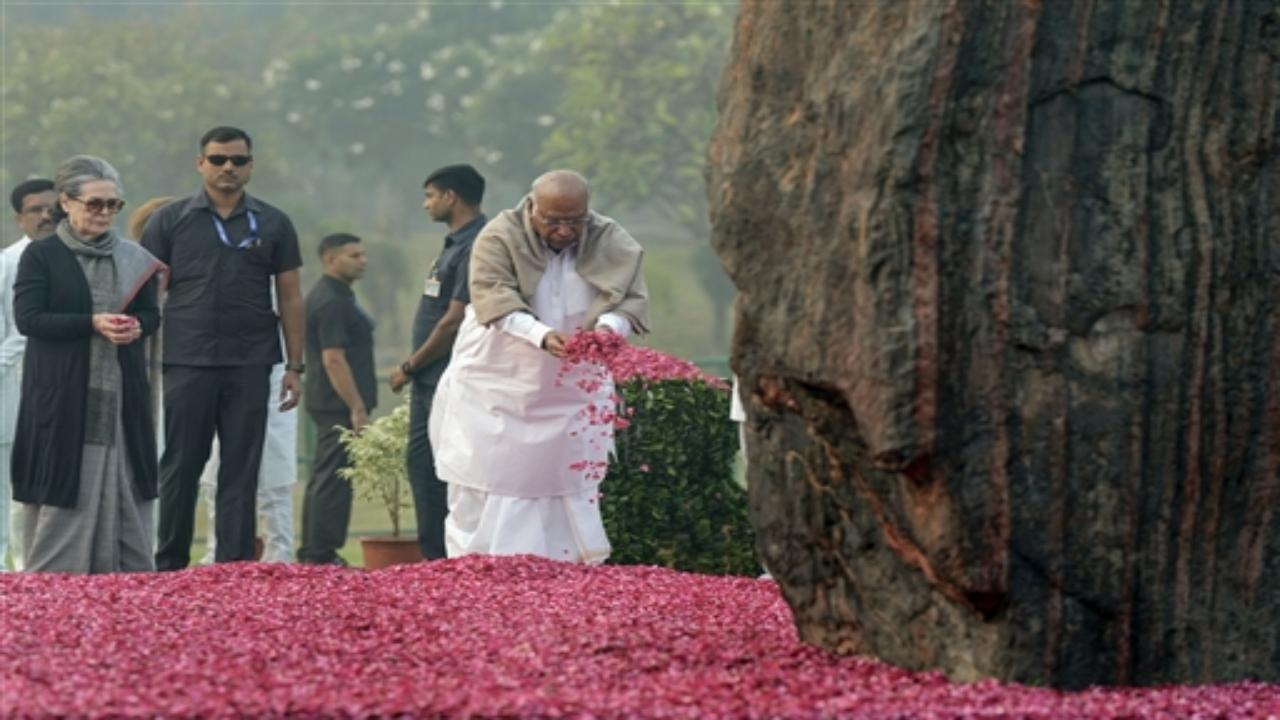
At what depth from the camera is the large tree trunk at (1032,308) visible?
6.30 metres

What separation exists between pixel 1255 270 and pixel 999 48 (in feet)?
3.60

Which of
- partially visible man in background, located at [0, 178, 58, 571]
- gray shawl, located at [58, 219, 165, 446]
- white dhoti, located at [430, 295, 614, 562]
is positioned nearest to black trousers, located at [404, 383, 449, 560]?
white dhoti, located at [430, 295, 614, 562]

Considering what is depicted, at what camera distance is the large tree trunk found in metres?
6.30

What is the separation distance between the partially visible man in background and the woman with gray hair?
6.79 ft

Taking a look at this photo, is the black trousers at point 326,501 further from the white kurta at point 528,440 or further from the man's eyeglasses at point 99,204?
the man's eyeglasses at point 99,204

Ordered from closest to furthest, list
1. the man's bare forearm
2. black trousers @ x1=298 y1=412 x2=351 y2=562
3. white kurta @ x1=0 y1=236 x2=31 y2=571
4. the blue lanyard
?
the blue lanyard → white kurta @ x1=0 y1=236 x2=31 y2=571 → the man's bare forearm → black trousers @ x1=298 y1=412 x2=351 y2=562

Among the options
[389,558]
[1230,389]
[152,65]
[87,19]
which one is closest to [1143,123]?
[1230,389]

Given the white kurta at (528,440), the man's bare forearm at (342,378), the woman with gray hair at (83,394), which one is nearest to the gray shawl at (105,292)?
the woman with gray hair at (83,394)

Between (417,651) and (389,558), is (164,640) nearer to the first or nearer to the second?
(417,651)

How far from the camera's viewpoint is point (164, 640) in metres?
7.31

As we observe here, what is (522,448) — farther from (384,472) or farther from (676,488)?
(384,472)

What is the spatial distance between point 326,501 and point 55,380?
4.37m

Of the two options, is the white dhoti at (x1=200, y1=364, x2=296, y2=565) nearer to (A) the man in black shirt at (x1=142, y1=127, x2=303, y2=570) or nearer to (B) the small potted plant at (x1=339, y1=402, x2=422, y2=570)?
(B) the small potted plant at (x1=339, y1=402, x2=422, y2=570)

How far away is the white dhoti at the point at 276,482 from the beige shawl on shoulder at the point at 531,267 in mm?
3070
